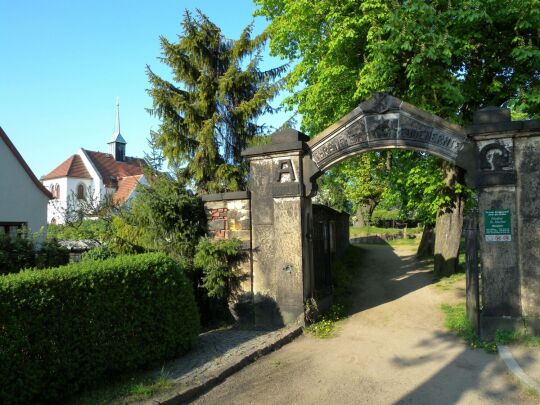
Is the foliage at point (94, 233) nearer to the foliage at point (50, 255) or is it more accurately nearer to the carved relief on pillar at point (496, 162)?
the foliage at point (50, 255)

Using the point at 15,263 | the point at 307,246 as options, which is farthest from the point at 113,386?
the point at 307,246

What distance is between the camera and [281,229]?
8398 mm

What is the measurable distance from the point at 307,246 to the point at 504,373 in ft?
12.6

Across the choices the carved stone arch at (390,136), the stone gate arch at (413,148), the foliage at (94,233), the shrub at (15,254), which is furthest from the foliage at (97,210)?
the carved stone arch at (390,136)

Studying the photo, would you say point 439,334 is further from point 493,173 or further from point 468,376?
point 493,173

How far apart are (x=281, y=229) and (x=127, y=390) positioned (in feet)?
13.6

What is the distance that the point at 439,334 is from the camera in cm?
770

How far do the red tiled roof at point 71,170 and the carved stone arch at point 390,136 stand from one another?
58774mm

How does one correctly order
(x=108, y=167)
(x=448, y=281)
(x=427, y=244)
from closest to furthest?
(x=448, y=281) < (x=427, y=244) < (x=108, y=167)

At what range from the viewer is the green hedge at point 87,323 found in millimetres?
4438

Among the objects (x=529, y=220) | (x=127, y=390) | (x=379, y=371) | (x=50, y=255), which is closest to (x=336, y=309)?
(x=379, y=371)

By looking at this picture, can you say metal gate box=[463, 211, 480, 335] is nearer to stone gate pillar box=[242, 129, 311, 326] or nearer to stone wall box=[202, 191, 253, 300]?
stone gate pillar box=[242, 129, 311, 326]

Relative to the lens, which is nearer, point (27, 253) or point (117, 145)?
point (27, 253)

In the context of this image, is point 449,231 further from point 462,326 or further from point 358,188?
point 358,188
